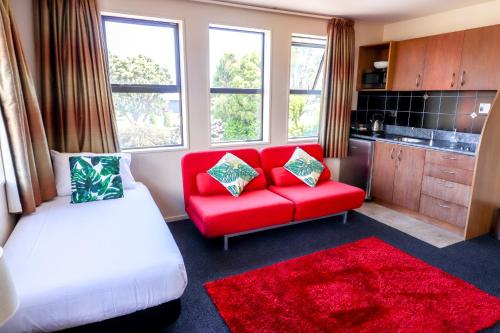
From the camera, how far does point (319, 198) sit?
10.2 feet

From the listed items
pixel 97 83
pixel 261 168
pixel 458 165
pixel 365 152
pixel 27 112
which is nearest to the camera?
pixel 27 112

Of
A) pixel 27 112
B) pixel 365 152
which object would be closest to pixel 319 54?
pixel 365 152

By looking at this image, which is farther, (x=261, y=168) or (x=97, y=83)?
(x=261, y=168)

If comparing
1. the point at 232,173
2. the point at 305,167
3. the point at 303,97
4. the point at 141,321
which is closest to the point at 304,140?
the point at 303,97

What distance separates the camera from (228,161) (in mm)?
3227

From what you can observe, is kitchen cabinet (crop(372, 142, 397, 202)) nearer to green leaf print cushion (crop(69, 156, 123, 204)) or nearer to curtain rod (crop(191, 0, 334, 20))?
curtain rod (crop(191, 0, 334, 20))

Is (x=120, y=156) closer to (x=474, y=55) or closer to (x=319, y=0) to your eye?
(x=319, y=0)

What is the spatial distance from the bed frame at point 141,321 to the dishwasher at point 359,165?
3197 millimetres

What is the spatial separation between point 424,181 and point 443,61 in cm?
137

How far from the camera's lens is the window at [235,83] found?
3.62m

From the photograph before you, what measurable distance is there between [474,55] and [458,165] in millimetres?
1173

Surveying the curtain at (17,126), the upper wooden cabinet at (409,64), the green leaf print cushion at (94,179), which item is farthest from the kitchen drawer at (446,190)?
the curtain at (17,126)

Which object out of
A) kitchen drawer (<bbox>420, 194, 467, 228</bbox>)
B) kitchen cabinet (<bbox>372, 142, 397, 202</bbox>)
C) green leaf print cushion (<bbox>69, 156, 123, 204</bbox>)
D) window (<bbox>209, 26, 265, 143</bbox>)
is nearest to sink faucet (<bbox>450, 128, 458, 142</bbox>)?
kitchen cabinet (<bbox>372, 142, 397, 202</bbox>)

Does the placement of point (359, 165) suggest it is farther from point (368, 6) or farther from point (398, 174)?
point (368, 6)
